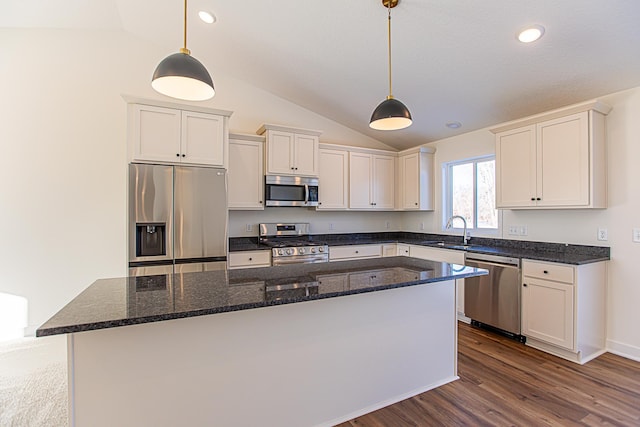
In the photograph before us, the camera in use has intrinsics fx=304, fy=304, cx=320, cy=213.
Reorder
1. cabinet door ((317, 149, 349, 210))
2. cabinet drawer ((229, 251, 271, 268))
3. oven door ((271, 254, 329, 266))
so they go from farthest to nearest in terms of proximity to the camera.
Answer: cabinet door ((317, 149, 349, 210)) → oven door ((271, 254, 329, 266)) → cabinet drawer ((229, 251, 271, 268))

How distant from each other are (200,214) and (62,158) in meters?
1.74

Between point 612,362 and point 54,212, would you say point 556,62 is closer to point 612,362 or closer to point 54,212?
point 612,362

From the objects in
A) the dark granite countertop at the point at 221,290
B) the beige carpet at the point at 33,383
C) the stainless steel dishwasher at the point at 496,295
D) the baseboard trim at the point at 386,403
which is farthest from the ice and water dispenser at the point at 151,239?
the stainless steel dishwasher at the point at 496,295

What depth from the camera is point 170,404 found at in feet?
4.75

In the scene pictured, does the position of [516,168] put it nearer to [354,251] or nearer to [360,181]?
[360,181]

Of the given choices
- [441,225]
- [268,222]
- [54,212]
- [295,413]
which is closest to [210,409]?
[295,413]

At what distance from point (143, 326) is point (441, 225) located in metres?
4.08

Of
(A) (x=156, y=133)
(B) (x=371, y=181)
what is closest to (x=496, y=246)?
(B) (x=371, y=181)

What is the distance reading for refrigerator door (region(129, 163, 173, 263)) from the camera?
292cm

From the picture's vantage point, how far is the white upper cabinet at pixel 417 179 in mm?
4531

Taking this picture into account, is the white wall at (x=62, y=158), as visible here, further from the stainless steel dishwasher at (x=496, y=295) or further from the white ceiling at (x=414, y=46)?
the stainless steel dishwasher at (x=496, y=295)

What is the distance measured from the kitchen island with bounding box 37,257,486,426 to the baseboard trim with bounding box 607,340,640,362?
175 cm

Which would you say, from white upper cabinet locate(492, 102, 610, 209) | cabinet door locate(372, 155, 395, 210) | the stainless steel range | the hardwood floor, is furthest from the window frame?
the stainless steel range

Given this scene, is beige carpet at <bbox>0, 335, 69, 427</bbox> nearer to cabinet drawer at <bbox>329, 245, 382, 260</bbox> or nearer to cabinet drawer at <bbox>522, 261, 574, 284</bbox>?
cabinet drawer at <bbox>329, 245, 382, 260</bbox>
